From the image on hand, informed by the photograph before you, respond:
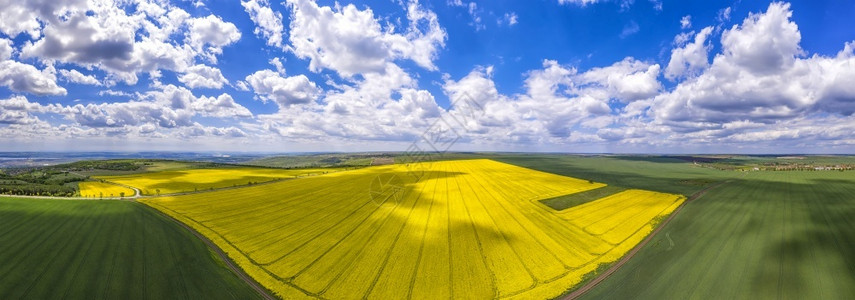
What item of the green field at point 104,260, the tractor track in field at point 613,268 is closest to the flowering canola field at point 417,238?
the tractor track in field at point 613,268

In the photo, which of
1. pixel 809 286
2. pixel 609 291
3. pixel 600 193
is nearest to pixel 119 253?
pixel 609 291

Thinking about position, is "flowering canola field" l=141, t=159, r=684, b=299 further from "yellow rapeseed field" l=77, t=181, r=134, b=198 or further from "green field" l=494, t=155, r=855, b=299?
"yellow rapeseed field" l=77, t=181, r=134, b=198

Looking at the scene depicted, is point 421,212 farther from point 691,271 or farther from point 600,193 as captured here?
point 600,193

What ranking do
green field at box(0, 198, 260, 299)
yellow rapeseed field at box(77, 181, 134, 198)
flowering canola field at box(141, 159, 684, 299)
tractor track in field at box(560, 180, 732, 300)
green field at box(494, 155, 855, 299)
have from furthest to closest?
yellow rapeseed field at box(77, 181, 134, 198) < flowering canola field at box(141, 159, 684, 299) < tractor track in field at box(560, 180, 732, 300) < green field at box(494, 155, 855, 299) < green field at box(0, 198, 260, 299)

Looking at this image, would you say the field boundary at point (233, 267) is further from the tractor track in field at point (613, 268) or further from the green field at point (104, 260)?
the tractor track in field at point (613, 268)

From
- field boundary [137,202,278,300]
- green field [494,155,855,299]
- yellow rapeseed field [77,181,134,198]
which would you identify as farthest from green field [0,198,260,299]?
green field [494,155,855,299]

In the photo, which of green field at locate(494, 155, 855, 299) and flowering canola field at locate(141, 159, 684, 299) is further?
flowering canola field at locate(141, 159, 684, 299)

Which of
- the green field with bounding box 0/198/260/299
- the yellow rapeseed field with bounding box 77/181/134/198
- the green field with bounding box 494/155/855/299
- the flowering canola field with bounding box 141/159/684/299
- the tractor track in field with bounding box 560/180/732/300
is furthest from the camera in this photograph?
the yellow rapeseed field with bounding box 77/181/134/198
